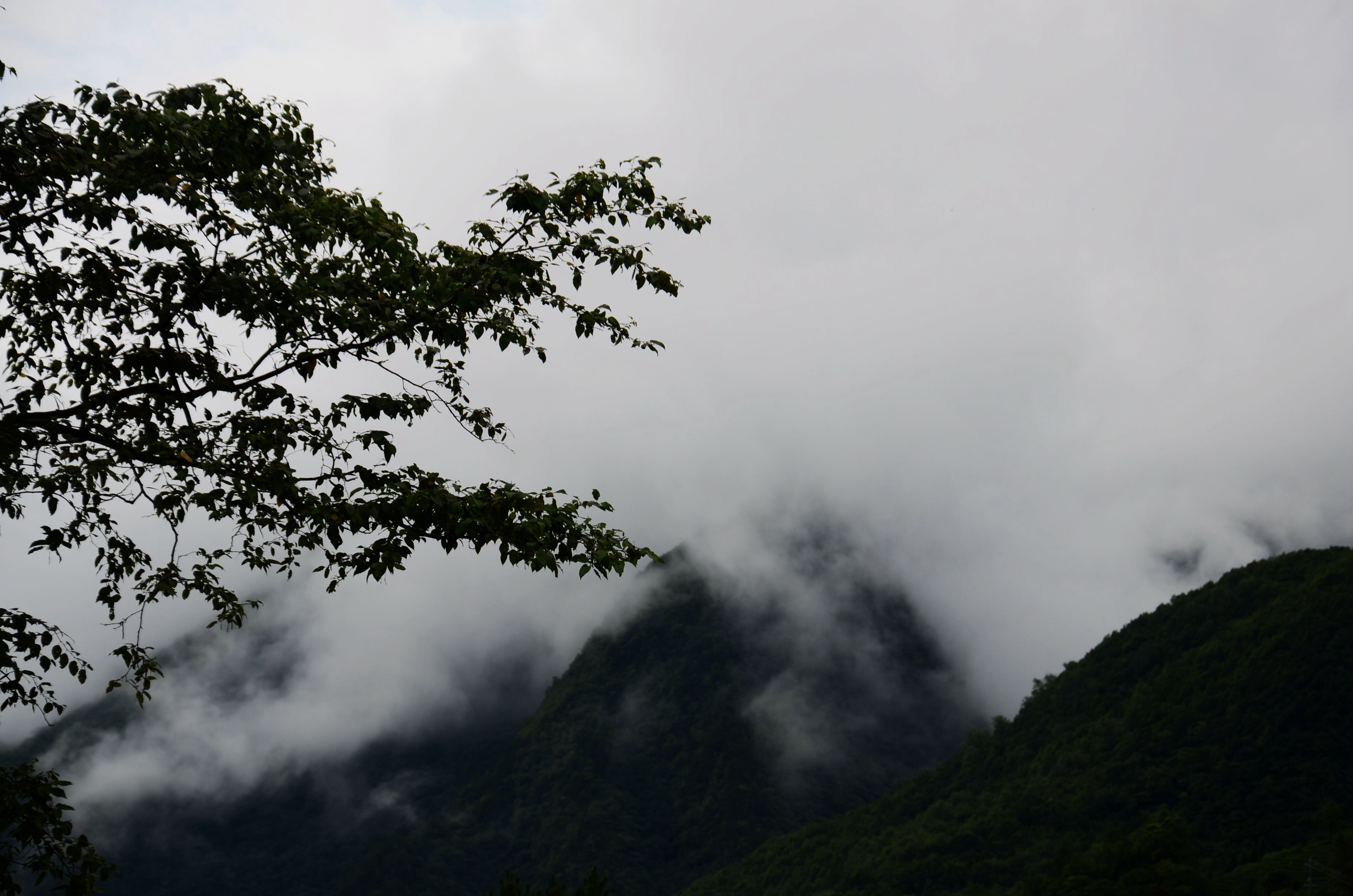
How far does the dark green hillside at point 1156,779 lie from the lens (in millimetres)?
80062

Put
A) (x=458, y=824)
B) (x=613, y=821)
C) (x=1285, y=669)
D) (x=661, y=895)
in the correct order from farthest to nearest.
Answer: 1. (x=458, y=824)
2. (x=613, y=821)
3. (x=661, y=895)
4. (x=1285, y=669)

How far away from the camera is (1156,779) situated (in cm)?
9944

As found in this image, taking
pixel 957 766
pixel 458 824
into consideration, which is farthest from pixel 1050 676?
pixel 458 824

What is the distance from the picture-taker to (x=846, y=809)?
184m

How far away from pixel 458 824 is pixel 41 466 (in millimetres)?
201587

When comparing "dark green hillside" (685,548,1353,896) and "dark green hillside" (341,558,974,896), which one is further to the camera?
"dark green hillside" (341,558,974,896)

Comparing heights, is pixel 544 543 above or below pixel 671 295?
below

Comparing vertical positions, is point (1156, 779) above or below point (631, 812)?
below

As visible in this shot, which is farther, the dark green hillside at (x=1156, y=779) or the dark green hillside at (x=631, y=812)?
the dark green hillside at (x=631, y=812)

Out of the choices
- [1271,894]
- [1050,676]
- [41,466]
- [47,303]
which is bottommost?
[1271,894]

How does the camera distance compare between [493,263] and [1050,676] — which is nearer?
[493,263]

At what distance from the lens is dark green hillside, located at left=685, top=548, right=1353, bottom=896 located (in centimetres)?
8006

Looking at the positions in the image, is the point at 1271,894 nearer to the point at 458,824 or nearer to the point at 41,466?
the point at 41,466

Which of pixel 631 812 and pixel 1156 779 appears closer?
pixel 1156 779
